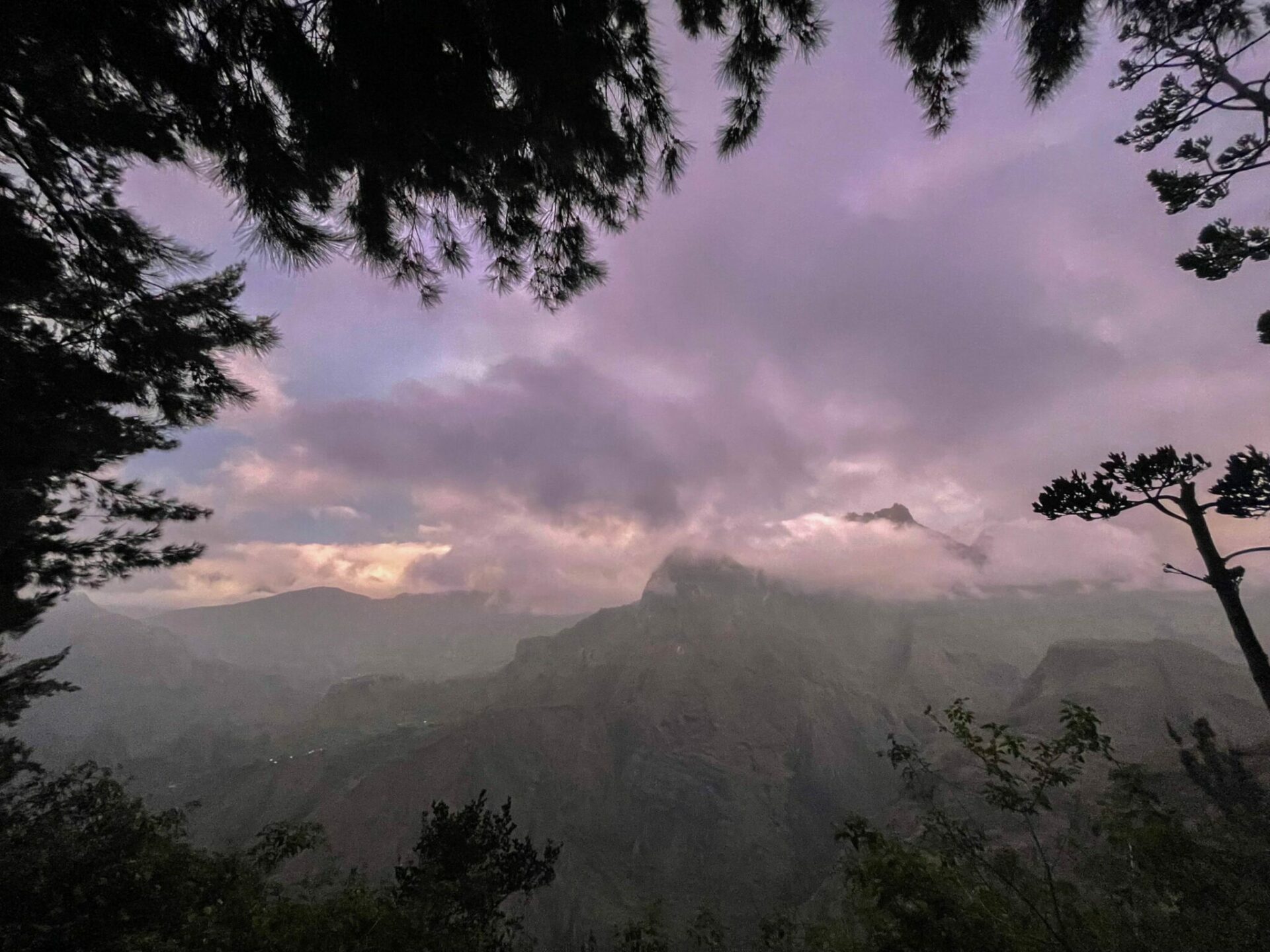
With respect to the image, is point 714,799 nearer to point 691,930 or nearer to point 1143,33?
point 691,930

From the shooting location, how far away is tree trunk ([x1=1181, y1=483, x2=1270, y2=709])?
404cm

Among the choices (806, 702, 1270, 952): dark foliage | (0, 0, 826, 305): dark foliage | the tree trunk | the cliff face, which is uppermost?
(0, 0, 826, 305): dark foliage

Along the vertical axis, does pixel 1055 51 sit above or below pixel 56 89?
above

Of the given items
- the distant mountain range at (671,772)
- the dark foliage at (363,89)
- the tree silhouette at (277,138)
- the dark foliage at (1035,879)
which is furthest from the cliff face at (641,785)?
the dark foliage at (363,89)

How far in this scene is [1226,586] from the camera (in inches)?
161

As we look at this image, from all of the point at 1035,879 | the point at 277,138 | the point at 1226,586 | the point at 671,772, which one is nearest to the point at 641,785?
the point at 671,772

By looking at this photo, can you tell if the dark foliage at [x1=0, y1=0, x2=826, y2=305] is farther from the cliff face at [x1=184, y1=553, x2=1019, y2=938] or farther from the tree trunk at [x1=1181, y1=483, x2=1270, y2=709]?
the cliff face at [x1=184, y1=553, x2=1019, y2=938]

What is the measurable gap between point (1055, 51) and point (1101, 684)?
21429 centimetres

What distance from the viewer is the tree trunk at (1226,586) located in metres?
4.04

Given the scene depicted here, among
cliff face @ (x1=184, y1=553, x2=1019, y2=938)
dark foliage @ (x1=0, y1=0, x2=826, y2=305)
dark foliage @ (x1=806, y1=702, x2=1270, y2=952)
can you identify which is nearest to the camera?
dark foliage @ (x1=0, y1=0, x2=826, y2=305)

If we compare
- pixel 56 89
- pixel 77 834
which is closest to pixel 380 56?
pixel 56 89

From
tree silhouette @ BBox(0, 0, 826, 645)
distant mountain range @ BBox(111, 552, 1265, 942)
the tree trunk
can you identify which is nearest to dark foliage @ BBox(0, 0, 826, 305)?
tree silhouette @ BBox(0, 0, 826, 645)

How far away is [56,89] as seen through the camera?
3.45 meters

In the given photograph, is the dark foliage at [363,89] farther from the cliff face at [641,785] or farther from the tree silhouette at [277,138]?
the cliff face at [641,785]
